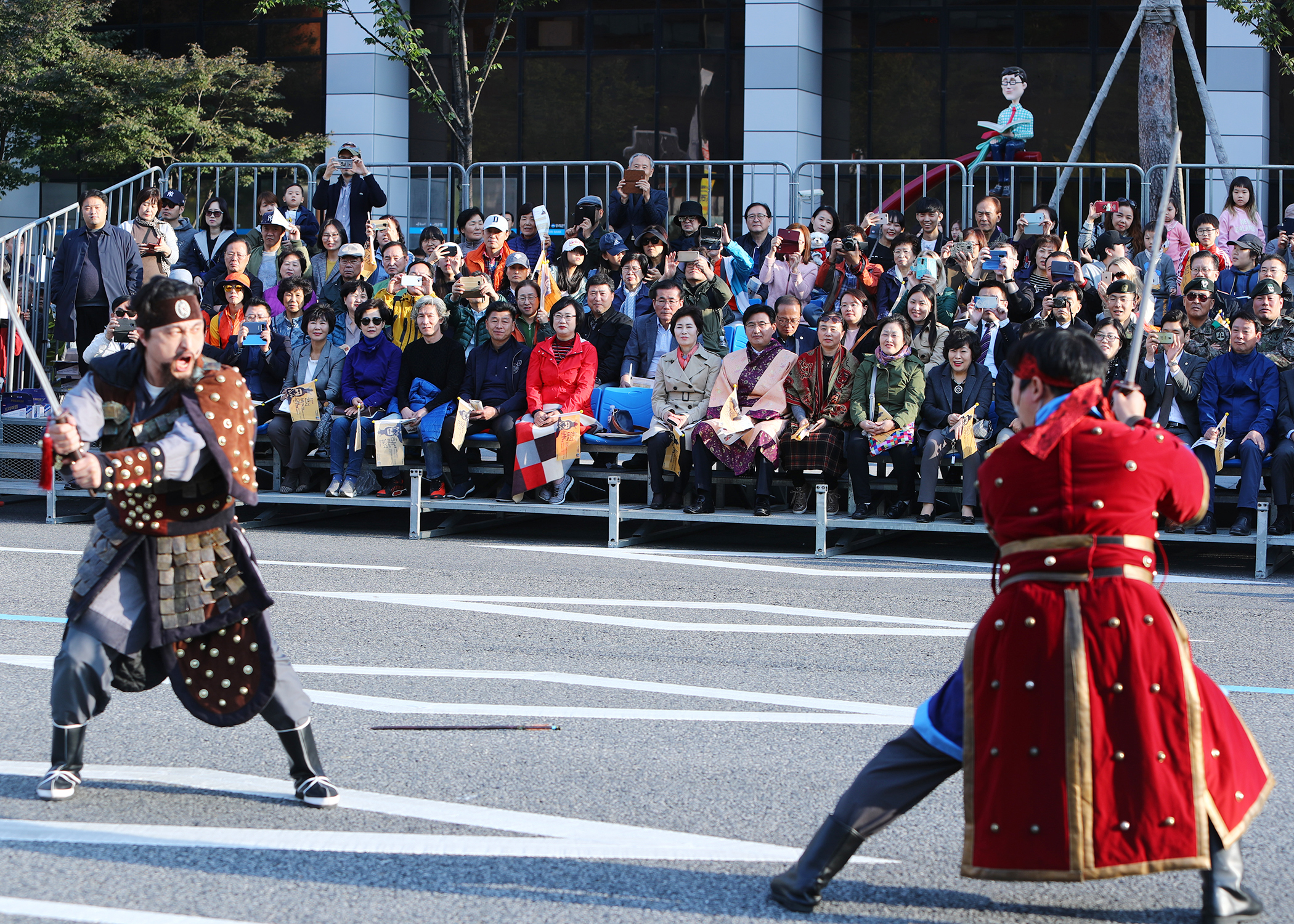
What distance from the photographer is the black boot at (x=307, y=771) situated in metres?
5.18

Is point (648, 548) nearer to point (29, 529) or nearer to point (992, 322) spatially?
point (992, 322)

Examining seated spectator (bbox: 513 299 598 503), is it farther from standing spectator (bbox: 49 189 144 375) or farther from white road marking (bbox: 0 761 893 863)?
white road marking (bbox: 0 761 893 863)

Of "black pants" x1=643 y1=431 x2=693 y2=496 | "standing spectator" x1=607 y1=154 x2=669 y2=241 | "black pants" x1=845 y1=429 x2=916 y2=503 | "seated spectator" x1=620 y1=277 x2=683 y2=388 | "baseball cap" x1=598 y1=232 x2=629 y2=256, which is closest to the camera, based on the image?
"black pants" x1=845 y1=429 x2=916 y2=503

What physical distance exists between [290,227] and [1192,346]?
9.32 meters

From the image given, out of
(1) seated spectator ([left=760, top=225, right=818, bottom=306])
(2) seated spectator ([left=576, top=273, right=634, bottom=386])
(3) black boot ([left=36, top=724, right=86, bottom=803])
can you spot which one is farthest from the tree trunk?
(3) black boot ([left=36, top=724, right=86, bottom=803])

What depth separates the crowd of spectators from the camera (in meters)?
11.5

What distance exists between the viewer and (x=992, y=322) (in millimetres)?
12461

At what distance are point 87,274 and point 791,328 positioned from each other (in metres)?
7.25

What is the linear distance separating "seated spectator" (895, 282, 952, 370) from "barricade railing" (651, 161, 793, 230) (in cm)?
443

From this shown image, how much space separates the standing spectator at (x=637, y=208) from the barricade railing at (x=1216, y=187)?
5210mm

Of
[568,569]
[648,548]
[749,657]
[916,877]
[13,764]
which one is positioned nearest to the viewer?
[916,877]

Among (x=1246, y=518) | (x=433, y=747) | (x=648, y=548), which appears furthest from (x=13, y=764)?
(x=1246, y=518)

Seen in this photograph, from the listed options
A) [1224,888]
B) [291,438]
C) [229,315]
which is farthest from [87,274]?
[1224,888]

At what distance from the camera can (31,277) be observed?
15953mm
